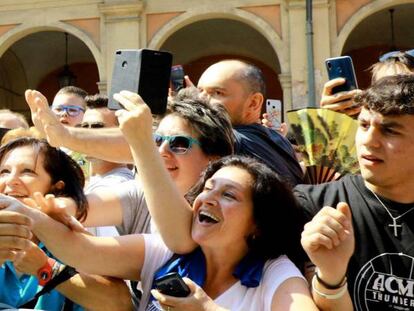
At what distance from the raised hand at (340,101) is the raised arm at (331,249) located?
2.91ft

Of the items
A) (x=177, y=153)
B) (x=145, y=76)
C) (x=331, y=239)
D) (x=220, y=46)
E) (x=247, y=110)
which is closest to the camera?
(x=331, y=239)

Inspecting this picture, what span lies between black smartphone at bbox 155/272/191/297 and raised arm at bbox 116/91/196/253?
10.7 inches

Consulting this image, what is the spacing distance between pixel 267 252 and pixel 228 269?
0.49 ft

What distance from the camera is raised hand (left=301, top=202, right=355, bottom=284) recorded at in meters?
1.68

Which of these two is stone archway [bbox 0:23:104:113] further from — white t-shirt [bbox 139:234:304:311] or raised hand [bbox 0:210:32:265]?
raised hand [bbox 0:210:32:265]

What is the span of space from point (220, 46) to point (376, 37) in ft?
13.3

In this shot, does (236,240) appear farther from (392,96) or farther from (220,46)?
(220,46)

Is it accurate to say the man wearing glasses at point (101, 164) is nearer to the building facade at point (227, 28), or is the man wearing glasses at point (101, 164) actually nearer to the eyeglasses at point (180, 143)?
the eyeglasses at point (180, 143)

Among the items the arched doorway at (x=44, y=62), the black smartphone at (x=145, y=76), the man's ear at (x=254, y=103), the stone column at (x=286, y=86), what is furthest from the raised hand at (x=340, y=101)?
the arched doorway at (x=44, y=62)

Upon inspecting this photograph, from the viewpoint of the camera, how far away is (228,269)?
2.03m

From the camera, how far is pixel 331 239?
1687mm

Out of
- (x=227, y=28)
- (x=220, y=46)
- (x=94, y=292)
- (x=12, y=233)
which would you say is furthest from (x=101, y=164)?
(x=220, y=46)

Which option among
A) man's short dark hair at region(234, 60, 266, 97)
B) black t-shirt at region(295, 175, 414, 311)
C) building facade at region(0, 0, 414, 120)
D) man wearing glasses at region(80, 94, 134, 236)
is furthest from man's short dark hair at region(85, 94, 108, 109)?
building facade at region(0, 0, 414, 120)

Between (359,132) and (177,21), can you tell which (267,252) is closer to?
(359,132)
